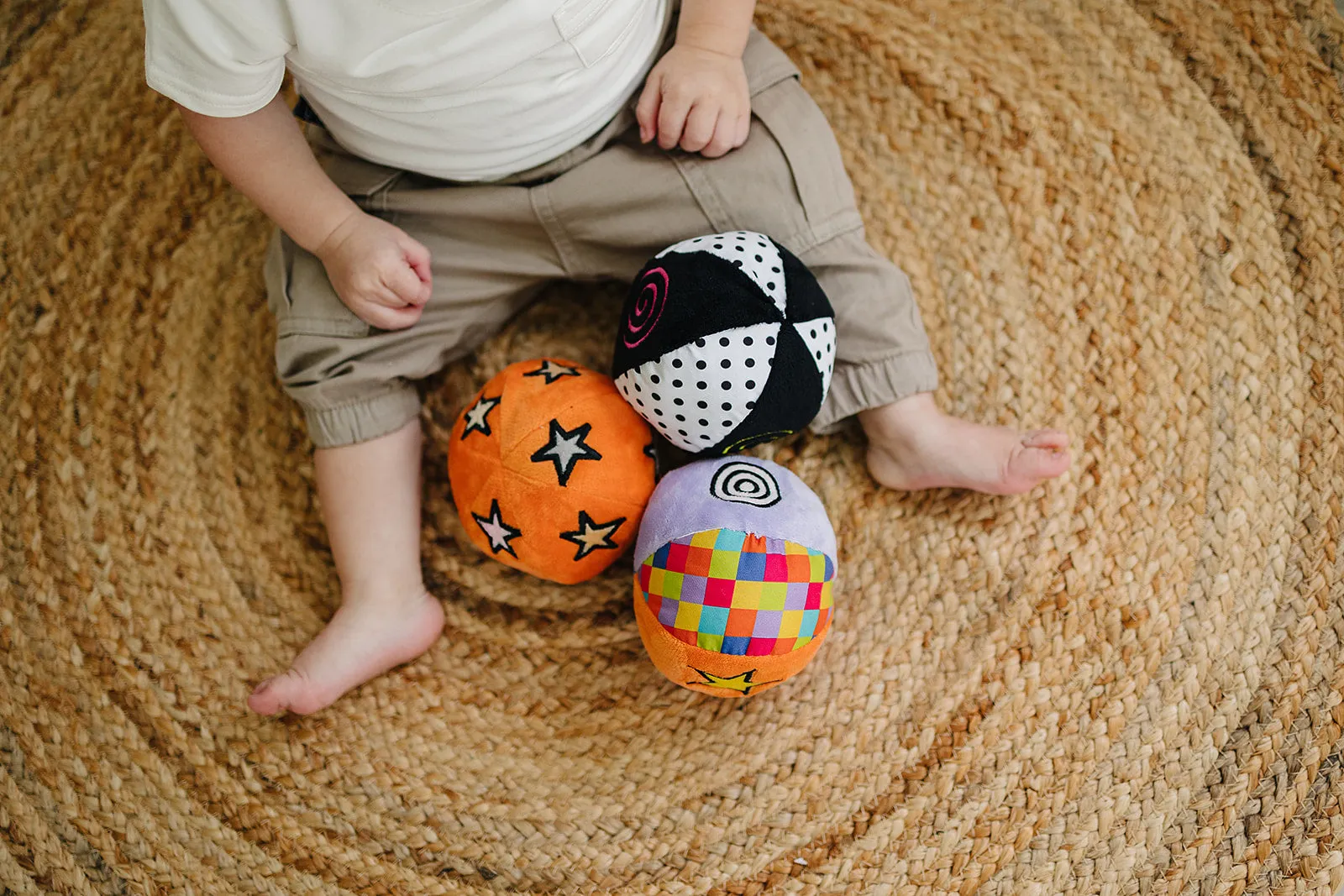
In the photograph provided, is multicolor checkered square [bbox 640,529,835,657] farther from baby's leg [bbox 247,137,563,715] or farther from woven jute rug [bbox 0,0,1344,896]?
baby's leg [bbox 247,137,563,715]

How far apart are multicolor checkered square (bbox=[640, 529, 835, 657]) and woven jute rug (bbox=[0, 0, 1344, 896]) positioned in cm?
15

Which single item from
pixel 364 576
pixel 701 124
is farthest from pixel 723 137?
pixel 364 576

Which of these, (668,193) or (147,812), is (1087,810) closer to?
(668,193)

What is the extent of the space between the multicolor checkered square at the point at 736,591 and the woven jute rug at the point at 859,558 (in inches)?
6.1

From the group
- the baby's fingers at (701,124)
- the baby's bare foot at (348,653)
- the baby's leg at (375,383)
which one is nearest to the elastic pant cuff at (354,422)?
the baby's leg at (375,383)

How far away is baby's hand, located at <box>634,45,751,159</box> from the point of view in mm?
837

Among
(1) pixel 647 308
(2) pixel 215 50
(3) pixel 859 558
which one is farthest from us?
(3) pixel 859 558

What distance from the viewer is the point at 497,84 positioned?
0.78 m

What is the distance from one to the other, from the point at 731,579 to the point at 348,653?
373 millimetres

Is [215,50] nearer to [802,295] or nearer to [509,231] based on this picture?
[509,231]

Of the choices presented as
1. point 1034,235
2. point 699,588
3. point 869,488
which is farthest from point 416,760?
point 1034,235

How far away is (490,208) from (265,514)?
38cm

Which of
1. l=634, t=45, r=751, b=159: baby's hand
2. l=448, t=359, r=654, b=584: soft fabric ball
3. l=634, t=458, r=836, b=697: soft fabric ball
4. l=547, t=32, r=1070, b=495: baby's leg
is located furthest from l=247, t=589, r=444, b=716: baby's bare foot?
l=634, t=45, r=751, b=159: baby's hand

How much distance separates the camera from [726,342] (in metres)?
0.77
